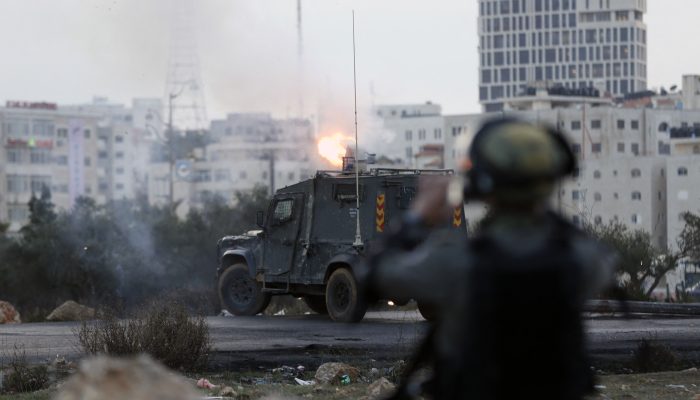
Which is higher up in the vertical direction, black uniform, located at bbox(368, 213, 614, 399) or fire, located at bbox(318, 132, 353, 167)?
fire, located at bbox(318, 132, 353, 167)

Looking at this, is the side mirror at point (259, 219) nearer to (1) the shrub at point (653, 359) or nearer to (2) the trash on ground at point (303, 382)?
(1) the shrub at point (653, 359)

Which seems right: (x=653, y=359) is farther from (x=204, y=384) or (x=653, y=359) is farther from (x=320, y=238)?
(x=320, y=238)

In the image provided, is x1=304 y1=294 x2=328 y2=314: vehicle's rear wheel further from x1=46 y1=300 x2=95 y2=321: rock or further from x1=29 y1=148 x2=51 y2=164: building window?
x1=29 y1=148 x2=51 y2=164: building window

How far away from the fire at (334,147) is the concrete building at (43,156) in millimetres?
138702

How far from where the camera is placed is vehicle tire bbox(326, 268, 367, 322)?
76.1 feet

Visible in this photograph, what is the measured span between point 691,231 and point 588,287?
51157 mm

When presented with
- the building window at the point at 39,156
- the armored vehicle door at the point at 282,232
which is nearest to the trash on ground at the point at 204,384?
the armored vehicle door at the point at 282,232

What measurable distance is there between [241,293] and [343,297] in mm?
3428

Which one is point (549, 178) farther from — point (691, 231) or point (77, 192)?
point (77, 192)

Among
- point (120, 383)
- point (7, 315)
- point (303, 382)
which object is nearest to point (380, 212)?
point (7, 315)

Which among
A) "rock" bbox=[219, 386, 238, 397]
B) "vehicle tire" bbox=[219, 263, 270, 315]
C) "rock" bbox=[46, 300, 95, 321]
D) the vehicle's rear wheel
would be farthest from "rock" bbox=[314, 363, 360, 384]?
"rock" bbox=[46, 300, 95, 321]

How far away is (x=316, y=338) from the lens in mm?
20281

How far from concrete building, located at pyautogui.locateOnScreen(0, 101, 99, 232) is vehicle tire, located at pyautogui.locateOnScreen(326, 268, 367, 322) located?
144655 millimetres

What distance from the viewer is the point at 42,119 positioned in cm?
17862
